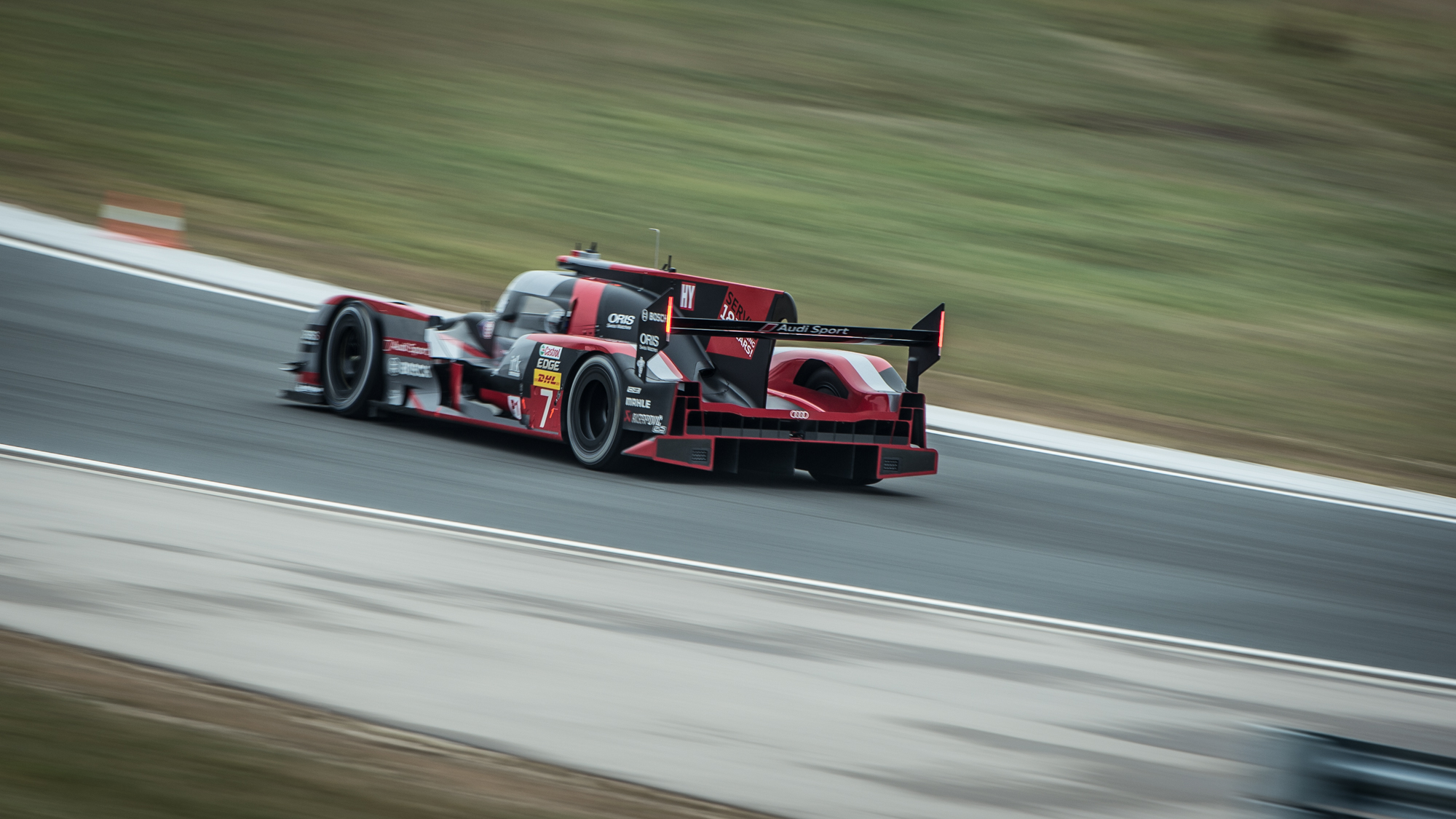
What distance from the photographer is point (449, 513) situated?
344 inches

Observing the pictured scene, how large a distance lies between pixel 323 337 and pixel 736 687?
6.86m

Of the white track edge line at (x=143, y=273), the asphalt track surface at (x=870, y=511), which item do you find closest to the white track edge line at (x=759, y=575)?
the asphalt track surface at (x=870, y=511)

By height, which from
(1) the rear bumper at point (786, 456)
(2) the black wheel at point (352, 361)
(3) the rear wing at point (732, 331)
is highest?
(3) the rear wing at point (732, 331)

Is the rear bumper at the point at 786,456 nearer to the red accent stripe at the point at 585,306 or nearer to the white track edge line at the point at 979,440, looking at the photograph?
the red accent stripe at the point at 585,306

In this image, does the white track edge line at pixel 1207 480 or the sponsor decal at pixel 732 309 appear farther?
Result: the white track edge line at pixel 1207 480

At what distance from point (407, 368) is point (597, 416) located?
169 cm

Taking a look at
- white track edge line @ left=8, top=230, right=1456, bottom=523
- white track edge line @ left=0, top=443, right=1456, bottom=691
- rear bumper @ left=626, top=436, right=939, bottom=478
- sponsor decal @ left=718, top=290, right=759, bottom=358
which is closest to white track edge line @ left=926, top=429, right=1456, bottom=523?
white track edge line @ left=8, top=230, right=1456, bottom=523

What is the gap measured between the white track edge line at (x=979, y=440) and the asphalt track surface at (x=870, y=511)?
224mm

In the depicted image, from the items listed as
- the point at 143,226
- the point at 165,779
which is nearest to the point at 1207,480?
the point at 165,779

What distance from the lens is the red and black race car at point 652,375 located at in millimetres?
9977

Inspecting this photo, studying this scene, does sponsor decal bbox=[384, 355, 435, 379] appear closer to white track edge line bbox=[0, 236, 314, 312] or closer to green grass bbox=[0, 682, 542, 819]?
white track edge line bbox=[0, 236, 314, 312]

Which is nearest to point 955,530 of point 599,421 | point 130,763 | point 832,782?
point 599,421

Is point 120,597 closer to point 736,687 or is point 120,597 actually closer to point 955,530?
point 736,687

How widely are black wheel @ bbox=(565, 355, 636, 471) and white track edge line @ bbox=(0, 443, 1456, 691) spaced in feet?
6.02
